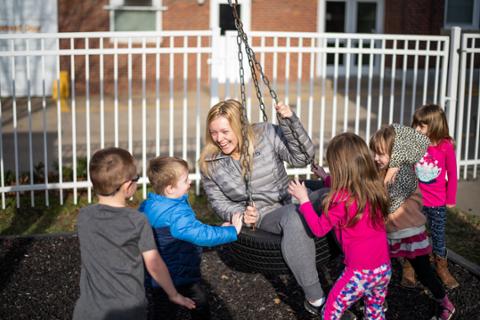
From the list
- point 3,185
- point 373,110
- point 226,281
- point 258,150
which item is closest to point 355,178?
point 258,150

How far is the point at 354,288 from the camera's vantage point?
149 inches

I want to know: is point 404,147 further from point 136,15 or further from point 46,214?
point 136,15

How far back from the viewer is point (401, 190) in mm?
4246

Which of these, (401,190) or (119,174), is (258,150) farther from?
(119,174)

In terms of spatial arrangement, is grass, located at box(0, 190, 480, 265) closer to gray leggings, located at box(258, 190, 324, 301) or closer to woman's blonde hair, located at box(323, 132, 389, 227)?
gray leggings, located at box(258, 190, 324, 301)

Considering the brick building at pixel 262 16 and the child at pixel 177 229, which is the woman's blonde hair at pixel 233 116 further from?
the brick building at pixel 262 16

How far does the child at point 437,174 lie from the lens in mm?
4867

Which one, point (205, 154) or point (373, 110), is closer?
point (205, 154)

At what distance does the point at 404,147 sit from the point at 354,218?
71 cm

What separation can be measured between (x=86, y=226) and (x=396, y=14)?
17752 millimetres

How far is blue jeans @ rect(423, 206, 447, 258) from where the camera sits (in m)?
5.00

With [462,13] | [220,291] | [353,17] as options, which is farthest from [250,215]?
[462,13]

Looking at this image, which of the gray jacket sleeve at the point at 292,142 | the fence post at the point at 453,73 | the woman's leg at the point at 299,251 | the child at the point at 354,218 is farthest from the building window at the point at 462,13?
the child at the point at 354,218

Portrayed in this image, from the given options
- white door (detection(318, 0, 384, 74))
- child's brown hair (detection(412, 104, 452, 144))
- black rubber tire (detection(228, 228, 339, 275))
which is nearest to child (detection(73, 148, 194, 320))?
black rubber tire (detection(228, 228, 339, 275))
